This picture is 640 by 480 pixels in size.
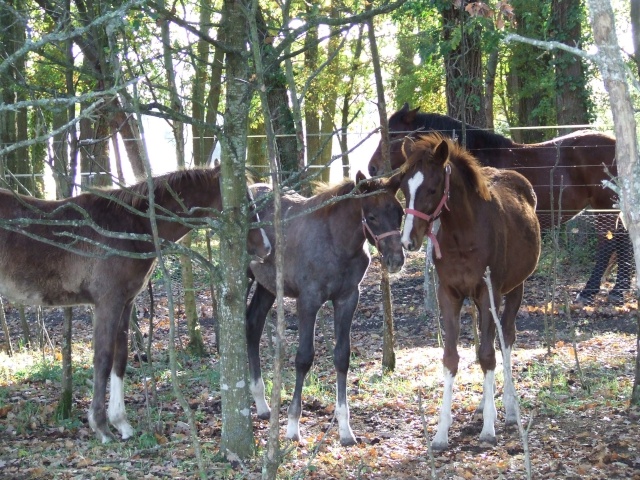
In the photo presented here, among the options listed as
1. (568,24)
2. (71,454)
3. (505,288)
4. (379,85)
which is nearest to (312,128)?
(568,24)

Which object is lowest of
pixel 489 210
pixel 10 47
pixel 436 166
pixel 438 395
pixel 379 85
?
pixel 438 395

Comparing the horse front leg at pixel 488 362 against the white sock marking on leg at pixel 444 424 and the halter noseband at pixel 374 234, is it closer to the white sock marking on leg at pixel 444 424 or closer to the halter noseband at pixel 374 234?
the white sock marking on leg at pixel 444 424

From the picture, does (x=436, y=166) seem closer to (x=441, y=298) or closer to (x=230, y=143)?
(x=441, y=298)

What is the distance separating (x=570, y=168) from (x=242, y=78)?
749 centimetres

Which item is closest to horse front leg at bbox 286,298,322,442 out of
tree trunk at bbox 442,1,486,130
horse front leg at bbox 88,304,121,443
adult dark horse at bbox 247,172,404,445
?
adult dark horse at bbox 247,172,404,445

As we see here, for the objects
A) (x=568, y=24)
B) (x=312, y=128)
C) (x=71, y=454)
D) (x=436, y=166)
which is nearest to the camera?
(x=71, y=454)

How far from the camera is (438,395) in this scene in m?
6.63

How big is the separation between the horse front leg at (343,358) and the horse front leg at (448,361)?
2.15ft

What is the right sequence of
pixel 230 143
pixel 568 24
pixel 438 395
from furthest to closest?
pixel 568 24 → pixel 438 395 → pixel 230 143

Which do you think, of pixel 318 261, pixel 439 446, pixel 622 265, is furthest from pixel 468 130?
pixel 439 446

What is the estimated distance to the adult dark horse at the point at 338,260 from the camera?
5.72 metres

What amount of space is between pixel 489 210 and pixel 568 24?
8831 mm

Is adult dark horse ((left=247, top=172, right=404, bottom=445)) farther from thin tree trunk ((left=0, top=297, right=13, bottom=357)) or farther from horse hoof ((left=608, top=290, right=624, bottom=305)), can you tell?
horse hoof ((left=608, top=290, right=624, bottom=305))

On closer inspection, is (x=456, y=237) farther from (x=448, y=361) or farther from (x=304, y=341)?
(x=304, y=341)
